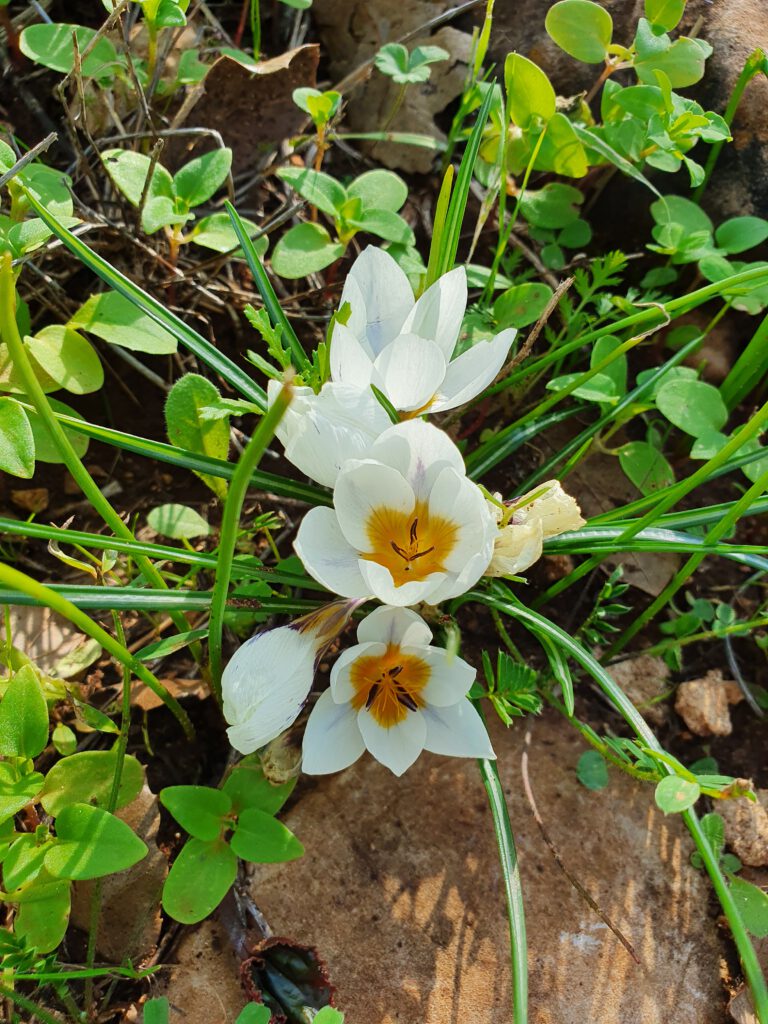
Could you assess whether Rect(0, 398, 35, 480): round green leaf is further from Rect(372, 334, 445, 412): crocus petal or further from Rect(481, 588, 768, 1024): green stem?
Rect(481, 588, 768, 1024): green stem

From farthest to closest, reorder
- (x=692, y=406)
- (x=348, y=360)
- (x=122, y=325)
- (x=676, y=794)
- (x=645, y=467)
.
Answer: (x=645, y=467) < (x=692, y=406) < (x=122, y=325) < (x=348, y=360) < (x=676, y=794)

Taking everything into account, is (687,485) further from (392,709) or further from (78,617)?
(78,617)

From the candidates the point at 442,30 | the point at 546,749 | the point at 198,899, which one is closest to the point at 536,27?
the point at 442,30

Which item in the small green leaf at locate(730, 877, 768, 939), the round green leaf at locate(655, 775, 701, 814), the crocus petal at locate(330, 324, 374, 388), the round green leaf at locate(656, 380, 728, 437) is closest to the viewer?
the round green leaf at locate(655, 775, 701, 814)

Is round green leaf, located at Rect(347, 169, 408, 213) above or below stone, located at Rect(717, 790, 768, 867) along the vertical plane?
above

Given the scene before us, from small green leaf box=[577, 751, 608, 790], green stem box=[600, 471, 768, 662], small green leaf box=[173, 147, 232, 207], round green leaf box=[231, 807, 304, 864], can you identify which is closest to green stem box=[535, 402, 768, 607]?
green stem box=[600, 471, 768, 662]

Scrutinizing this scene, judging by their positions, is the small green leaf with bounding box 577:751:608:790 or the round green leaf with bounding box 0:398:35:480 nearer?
the round green leaf with bounding box 0:398:35:480

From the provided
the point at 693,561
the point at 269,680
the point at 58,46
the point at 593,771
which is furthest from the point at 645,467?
the point at 58,46
